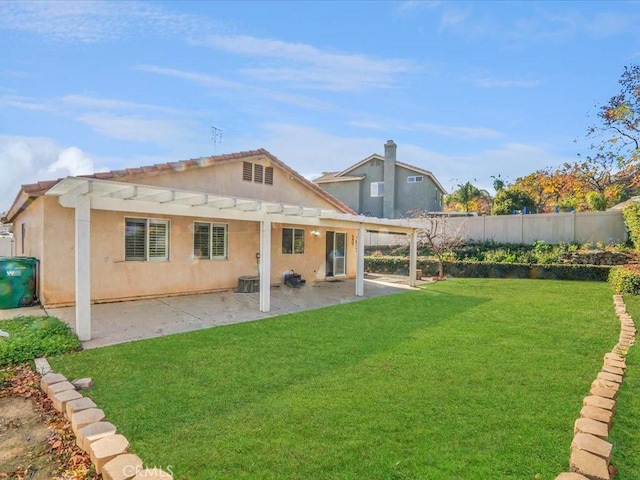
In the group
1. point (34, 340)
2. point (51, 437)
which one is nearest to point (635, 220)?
point (51, 437)

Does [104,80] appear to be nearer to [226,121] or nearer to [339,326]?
[226,121]

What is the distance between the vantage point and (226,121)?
650 inches

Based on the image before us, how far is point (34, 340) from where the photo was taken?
682 cm

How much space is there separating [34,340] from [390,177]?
28.2 metres

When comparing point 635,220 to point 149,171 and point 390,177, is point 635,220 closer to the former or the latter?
point 149,171

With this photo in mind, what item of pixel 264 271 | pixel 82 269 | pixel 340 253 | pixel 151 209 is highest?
pixel 151 209

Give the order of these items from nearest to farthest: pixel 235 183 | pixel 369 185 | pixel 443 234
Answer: pixel 235 183 < pixel 443 234 < pixel 369 185

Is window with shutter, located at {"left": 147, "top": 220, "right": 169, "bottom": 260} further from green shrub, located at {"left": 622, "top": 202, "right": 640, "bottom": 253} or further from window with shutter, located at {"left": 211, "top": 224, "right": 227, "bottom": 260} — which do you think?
green shrub, located at {"left": 622, "top": 202, "right": 640, "bottom": 253}

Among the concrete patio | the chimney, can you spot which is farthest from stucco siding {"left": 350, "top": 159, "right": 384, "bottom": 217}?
the concrete patio

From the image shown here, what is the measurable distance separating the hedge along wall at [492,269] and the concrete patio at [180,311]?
7483 mm

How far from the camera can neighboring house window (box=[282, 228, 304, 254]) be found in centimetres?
1558

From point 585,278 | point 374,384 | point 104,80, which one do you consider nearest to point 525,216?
point 585,278

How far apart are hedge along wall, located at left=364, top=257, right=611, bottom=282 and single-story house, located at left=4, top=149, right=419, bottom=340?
15.1 feet

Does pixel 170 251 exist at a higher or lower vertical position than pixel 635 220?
lower
